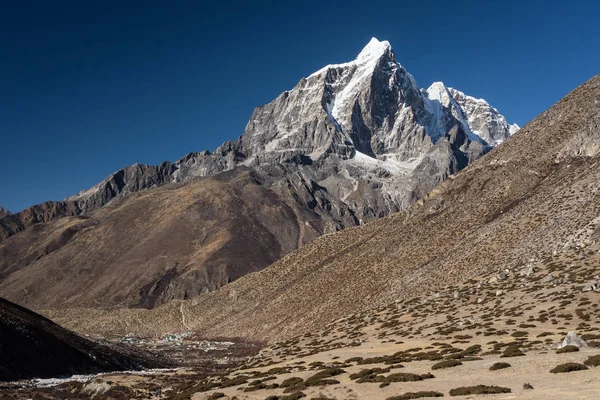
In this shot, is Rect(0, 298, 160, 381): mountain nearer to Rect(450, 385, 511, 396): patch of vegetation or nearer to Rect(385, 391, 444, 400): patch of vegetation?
Rect(385, 391, 444, 400): patch of vegetation

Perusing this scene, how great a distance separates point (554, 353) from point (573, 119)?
9608cm

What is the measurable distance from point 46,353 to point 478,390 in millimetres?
67855

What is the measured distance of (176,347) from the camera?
4609 inches

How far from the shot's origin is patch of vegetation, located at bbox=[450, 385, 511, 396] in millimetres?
26703

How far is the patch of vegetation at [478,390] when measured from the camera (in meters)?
26.7

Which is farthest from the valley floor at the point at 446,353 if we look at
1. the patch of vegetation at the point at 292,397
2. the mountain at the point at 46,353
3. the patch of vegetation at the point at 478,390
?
the mountain at the point at 46,353

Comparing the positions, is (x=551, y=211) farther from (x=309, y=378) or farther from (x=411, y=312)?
(x=309, y=378)

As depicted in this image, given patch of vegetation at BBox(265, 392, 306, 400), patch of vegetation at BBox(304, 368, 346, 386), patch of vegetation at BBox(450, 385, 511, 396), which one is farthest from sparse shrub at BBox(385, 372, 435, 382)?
patch of vegetation at BBox(265, 392, 306, 400)

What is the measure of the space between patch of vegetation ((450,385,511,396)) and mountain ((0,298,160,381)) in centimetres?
5912

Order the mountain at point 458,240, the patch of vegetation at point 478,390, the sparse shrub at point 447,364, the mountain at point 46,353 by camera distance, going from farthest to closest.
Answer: the mountain at point 458,240, the mountain at point 46,353, the sparse shrub at point 447,364, the patch of vegetation at point 478,390

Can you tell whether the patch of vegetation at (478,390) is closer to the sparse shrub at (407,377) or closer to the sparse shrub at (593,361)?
the sparse shrub at (407,377)

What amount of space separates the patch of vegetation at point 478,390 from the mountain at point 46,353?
5912 centimetres

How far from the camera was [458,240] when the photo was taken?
4060 inches

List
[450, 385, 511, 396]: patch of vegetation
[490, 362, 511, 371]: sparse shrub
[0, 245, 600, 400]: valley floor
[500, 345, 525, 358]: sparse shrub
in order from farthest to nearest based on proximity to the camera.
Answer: [500, 345, 525, 358]: sparse shrub
[490, 362, 511, 371]: sparse shrub
[0, 245, 600, 400]: valley floor
[450, 385, 511, 396]: patch of vegetation
